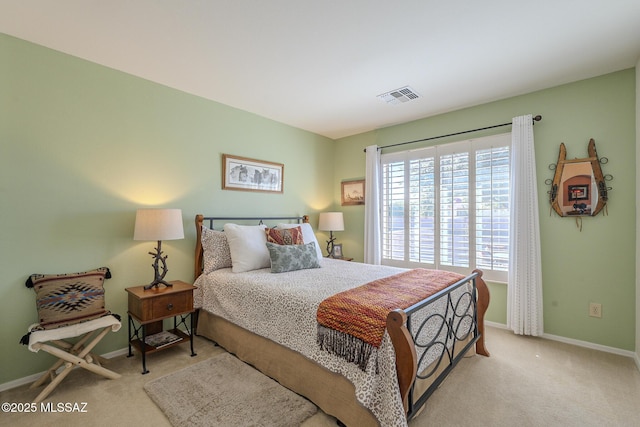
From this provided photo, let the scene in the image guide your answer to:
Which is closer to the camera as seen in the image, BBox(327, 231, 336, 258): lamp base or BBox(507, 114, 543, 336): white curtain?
BBox(507, 114, 543, 336): white curtain

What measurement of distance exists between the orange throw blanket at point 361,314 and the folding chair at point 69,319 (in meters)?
1.67

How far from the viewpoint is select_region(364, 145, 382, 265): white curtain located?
4.18m

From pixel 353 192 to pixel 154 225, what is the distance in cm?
293

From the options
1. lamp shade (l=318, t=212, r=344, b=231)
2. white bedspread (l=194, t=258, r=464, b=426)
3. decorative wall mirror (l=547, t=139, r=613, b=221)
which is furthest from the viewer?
lamp shade (l=318, t=212, r=344, b=231)

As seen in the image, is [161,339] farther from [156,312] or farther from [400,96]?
[400,96]

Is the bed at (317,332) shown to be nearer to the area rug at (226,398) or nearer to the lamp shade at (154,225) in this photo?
the area rug at (226,398)

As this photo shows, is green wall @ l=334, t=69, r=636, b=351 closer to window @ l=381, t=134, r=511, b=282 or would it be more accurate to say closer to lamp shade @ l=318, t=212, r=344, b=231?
window @ l=381, t=134, r=511, b=282

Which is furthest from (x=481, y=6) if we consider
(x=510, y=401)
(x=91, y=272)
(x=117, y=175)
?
(x=91, y=272)

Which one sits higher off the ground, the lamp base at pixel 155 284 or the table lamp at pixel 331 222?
the table lamp at pixel 331 222

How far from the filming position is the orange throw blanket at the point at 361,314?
1.61 meters

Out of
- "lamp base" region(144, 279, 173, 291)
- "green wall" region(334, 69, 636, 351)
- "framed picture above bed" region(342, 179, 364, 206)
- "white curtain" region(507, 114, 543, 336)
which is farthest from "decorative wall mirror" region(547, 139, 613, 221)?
"lamp base" region(144, 279, 173, 291)

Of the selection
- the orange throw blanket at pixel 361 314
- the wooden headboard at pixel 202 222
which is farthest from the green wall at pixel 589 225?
the wooden headboard at pixel 202 222

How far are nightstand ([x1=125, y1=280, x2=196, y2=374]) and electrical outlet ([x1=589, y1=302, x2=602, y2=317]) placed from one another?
3.75 m

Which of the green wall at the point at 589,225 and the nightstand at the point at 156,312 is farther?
the green wall at the point at 589,225
